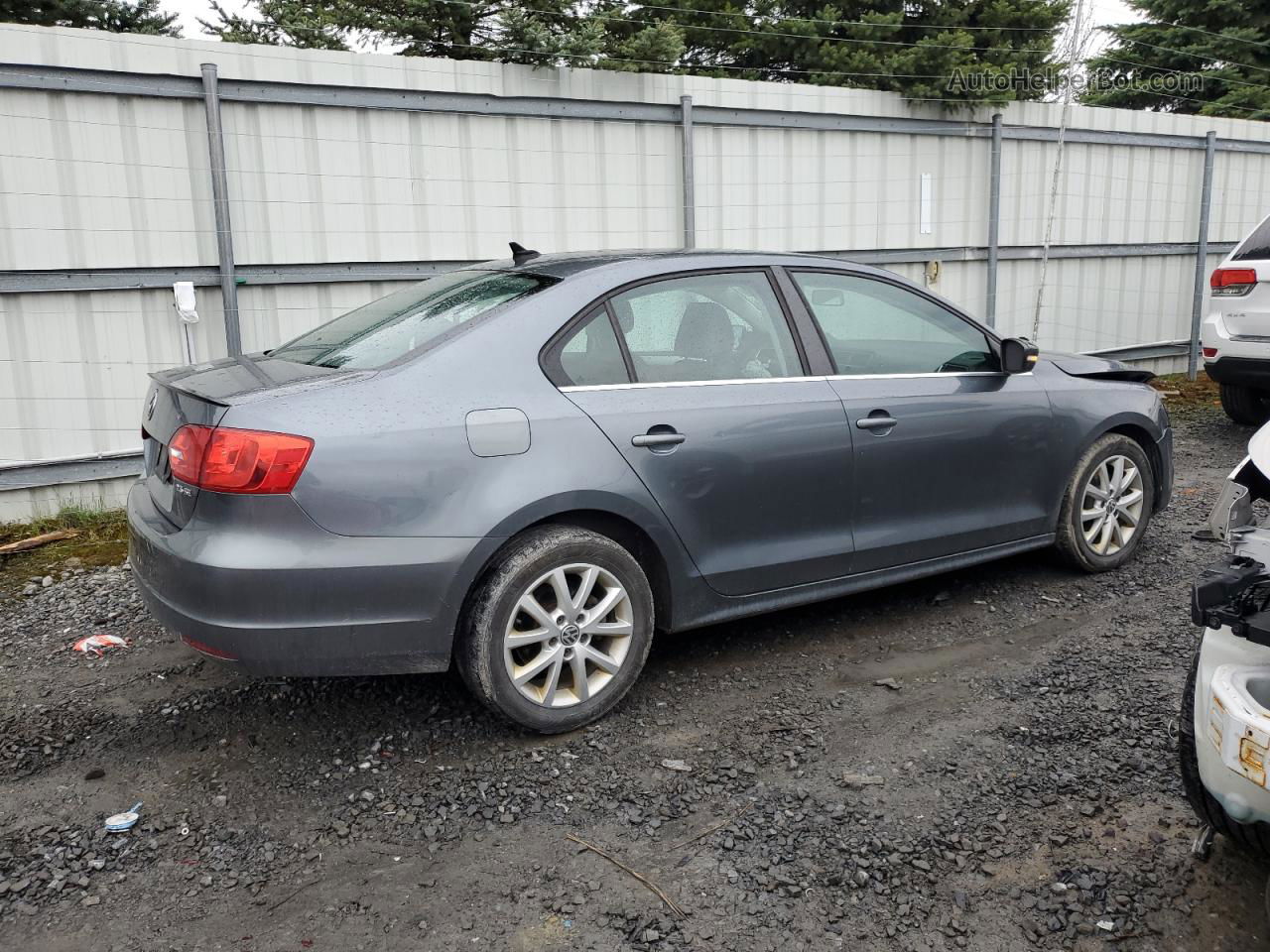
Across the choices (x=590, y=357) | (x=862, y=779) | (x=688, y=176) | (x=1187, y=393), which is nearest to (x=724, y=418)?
(x=590, y=357)

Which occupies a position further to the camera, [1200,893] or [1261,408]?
[1261,408]

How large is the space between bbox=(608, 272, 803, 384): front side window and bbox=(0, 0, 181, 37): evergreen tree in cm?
727

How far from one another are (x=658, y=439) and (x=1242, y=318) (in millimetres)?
5783

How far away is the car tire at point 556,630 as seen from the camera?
3.38 m

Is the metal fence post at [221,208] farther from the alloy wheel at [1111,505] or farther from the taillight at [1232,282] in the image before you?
the taillight at [1232,282]

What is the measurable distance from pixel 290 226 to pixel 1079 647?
4.90 metres

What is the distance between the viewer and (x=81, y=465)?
5.96m

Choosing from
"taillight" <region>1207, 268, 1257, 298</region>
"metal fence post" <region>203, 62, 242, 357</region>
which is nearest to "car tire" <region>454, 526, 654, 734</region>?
"metal fence post" <region>203, 62, 242, 357</region>

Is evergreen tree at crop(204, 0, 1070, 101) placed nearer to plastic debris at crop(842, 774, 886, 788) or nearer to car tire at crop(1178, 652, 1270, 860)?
plastic debris at crop(842, 774, 886, 788)

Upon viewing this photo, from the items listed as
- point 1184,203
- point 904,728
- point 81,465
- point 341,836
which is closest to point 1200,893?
point 904,728

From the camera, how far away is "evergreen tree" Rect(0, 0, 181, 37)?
363 inches

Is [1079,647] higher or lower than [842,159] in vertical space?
lower

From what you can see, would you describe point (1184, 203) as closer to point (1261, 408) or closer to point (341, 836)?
point (1261, 408)

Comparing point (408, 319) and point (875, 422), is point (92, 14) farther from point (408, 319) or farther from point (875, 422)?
point (875, 422)
